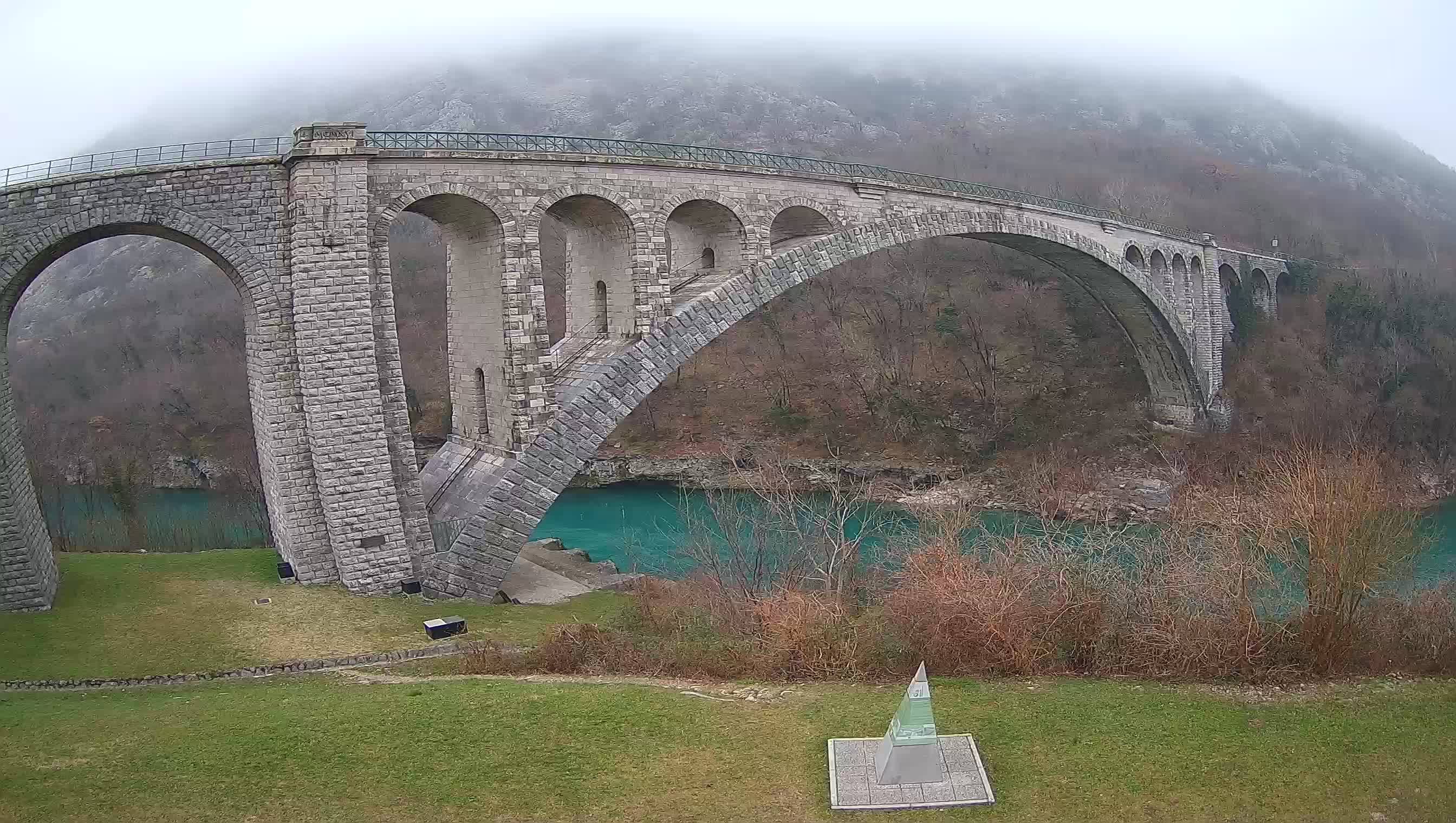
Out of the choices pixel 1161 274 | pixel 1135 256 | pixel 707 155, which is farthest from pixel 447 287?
pixel 1161 274

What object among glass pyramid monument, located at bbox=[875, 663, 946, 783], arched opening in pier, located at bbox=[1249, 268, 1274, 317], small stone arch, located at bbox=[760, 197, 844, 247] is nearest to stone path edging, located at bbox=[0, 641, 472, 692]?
glass pyramid monument, located at bbox=[875, 663, 946, 783]

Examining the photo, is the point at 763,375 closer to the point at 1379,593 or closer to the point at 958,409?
the point at 958,409

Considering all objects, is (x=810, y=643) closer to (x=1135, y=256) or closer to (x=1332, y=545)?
→ (x=1332, y=545)

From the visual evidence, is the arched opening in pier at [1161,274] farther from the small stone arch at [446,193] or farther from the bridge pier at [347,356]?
the bridge pier at [347,356]

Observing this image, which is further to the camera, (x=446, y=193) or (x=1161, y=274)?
(x=1161, y=274)

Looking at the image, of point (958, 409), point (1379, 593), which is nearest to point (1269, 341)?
point (958, 409)

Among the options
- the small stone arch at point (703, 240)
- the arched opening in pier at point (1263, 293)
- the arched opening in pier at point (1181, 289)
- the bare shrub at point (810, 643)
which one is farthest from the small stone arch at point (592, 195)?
the arched opening in pier at point (1263, 293)

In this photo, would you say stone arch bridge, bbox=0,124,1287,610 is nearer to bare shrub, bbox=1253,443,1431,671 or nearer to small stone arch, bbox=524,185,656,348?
small stone arch, bbox=524,185,656,348
